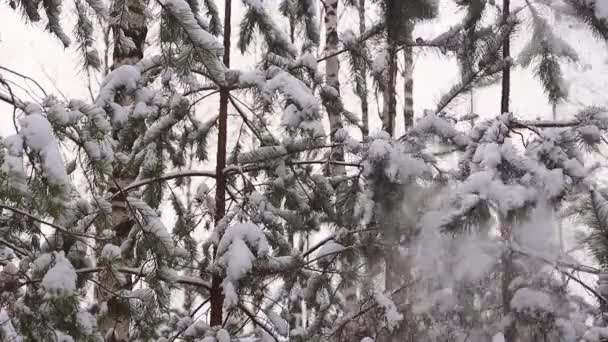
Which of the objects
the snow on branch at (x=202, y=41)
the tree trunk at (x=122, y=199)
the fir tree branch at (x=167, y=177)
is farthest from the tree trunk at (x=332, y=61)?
the snow on branch at (x=202, y=41)

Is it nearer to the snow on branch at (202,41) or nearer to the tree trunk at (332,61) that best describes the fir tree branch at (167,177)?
the snow on branch at (202,41)

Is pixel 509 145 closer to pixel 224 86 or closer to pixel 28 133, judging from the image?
pixel 224 86

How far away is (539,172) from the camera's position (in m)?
3.11

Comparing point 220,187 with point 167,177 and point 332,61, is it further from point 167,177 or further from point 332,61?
point 332,61

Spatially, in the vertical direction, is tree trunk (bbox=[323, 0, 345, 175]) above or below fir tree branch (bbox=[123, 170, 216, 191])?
above

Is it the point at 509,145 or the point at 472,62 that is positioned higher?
the point at 472,62

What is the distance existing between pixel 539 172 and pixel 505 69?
3.93 feet

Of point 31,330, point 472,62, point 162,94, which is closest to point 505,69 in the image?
point 472,62

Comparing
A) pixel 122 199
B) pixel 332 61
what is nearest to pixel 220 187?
pixel 122 199

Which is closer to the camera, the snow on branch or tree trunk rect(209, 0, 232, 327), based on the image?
the snow on branch

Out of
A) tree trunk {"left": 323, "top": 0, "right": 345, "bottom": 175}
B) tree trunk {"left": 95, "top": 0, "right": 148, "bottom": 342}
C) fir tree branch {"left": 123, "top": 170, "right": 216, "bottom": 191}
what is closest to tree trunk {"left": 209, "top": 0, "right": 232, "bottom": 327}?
fir tree branch {"left": 123, "top": 170, "right": 216, "bottom": 191}

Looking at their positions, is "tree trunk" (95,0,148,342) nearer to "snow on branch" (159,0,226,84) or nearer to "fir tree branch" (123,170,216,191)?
"fir tree branch" (123,170,216,191)

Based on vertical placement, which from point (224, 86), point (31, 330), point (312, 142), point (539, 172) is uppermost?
point (224, 86)

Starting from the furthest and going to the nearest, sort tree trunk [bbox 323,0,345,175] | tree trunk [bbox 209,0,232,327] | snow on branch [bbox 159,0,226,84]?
tree trunk [bbox 323,0,345,175]
tree trunk [bbox 209,0,232,327]
snow on branch [bbox 159,0,226,84]
